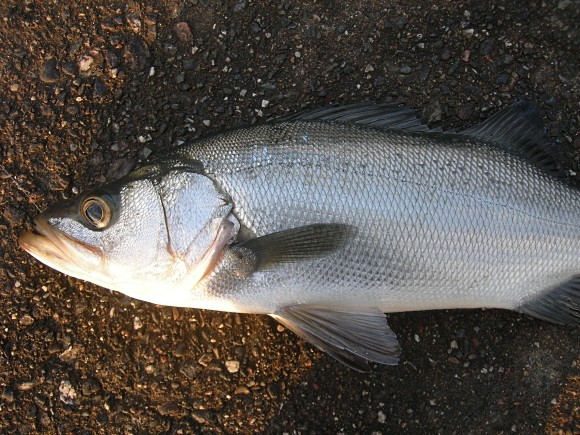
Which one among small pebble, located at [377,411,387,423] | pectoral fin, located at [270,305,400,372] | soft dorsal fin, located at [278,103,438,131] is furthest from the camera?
small pebble, located at [377,411,387,423]

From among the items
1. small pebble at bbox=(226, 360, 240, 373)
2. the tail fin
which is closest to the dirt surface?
small pebble at bbox=(226, 360, 240, 373)

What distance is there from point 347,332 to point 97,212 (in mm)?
1218

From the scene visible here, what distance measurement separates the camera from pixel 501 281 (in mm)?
2258

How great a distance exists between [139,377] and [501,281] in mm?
1852

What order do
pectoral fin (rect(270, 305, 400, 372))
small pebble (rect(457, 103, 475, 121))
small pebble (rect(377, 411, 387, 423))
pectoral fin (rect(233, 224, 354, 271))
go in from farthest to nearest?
small pebble (rect(457, 103, 475, 121))
small pebble (rect(377, 411, 387, 423))
pectoral fin (rect(270, 305, 400, 372))
pectoral fin (rect(233, 224, 354, 271))

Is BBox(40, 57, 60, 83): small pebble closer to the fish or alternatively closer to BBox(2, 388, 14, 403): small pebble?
the fish

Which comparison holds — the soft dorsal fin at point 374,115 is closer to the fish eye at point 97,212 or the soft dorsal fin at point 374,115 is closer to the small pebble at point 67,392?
the fish eye at point 97,212

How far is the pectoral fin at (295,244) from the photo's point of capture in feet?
6.88

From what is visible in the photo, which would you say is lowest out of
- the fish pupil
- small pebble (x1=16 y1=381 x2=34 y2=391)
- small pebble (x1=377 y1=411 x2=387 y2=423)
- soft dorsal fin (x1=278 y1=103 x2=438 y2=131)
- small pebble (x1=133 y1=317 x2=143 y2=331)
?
small pebble (x1=377 y1=411 x2=387 y2=423)

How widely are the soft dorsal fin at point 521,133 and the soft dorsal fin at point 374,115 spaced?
0.28m

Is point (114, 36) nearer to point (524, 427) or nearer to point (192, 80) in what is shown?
point (192, 80)

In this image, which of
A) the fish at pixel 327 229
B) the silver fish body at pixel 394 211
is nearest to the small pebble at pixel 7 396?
the fish at pixel 327 229

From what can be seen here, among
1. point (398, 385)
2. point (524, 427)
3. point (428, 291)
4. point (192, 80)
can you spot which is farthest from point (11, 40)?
point (524, 427)

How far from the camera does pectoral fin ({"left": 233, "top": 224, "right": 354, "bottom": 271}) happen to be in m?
2.10
